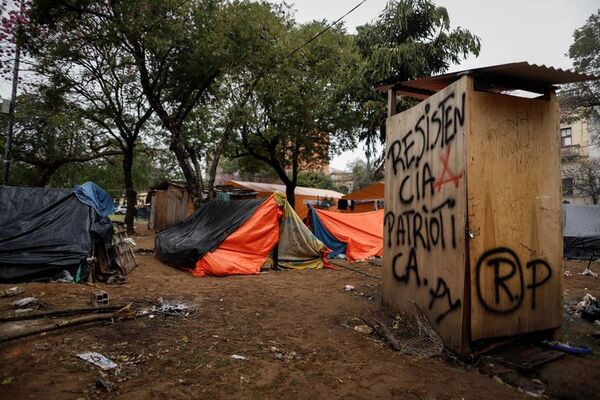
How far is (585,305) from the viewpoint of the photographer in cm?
489

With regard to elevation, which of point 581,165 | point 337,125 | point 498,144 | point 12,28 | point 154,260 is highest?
point 12,28

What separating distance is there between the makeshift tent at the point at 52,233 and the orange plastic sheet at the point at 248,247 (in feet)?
6.23

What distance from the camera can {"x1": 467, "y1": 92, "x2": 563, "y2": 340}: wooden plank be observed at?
3.53m

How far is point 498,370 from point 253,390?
2185 millimetres

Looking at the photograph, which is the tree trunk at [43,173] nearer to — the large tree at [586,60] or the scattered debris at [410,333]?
the scattered debris at [410,333]

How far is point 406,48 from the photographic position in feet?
46.4

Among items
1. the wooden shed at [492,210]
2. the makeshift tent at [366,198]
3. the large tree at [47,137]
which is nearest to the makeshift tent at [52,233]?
the wooden shed at [492,210]

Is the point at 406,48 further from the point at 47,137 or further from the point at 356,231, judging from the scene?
the point at 47,137

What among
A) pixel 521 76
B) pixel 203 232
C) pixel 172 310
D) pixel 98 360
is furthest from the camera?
pixel 203 232

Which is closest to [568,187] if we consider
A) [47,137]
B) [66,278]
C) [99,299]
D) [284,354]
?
[284,354]

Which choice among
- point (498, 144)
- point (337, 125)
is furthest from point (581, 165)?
point (498, 144)

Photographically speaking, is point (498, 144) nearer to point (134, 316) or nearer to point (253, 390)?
point (253, 390)

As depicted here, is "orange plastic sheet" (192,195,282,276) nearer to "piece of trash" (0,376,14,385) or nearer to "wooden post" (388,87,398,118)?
"wooden post" (388,87,398,118)

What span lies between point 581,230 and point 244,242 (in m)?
11.0
